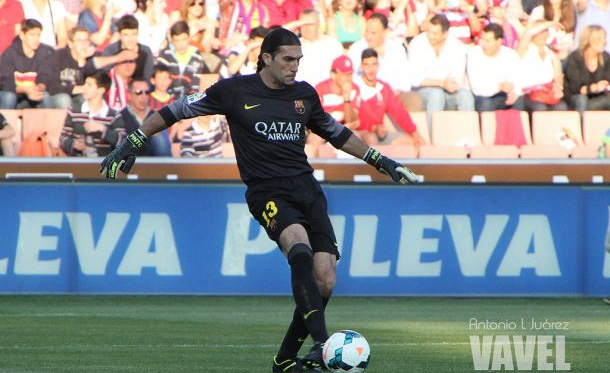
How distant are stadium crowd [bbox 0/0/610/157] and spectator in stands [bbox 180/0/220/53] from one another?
0.07 feet

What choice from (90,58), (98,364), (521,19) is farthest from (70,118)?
(98,364)

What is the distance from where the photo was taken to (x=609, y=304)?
14.1 meters

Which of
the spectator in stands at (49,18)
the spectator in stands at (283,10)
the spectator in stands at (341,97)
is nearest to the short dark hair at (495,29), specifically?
the spectator in stands at (341,97)

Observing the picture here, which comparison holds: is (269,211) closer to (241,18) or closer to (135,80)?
(135,80)

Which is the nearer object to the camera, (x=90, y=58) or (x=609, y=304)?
(x=609, y=304)

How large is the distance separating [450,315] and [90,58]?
7489 mm

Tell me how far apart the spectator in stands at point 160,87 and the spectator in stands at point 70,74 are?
3.34 feet

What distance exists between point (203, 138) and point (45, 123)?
2.15 meters

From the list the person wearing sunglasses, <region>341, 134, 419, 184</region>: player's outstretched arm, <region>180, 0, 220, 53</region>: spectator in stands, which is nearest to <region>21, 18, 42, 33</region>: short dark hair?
the person wearing sunglasses

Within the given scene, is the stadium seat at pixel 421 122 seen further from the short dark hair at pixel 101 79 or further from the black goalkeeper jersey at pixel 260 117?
the black goalkeeper jersey at pixel 260 117

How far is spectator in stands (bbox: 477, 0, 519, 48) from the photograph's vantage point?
1934cm

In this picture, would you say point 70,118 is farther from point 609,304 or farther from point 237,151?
point 237,151

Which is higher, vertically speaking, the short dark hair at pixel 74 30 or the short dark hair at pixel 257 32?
the short dark hair at pixel 74 30

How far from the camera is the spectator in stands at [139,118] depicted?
16.8 metres
